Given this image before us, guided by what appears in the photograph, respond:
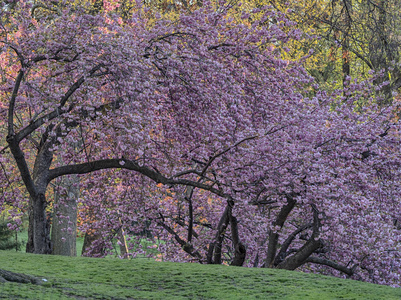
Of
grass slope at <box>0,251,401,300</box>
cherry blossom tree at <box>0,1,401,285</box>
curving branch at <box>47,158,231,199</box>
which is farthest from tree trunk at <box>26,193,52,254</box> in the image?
grass slope at <box>0,251,401,300</box>

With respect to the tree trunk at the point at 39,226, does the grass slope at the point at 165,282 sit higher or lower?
lower

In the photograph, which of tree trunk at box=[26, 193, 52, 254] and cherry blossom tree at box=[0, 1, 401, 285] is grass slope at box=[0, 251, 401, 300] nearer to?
cherry blossom tree at box=[0, 1, 401, 285]

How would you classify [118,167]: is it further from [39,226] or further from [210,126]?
[39,226]

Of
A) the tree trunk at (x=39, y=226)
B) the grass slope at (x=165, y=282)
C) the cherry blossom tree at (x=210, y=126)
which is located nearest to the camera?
the grass slope at (x=165, y=282)

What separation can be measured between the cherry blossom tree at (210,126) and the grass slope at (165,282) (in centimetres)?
134

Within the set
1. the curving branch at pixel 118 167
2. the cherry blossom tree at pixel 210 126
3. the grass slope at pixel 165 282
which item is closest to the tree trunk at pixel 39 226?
the cherry blossom tree at pixel 210 126

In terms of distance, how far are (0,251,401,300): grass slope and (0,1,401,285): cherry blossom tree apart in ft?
4.39

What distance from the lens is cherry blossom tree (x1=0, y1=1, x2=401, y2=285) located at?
26.5ft

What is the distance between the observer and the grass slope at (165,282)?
5.08 m

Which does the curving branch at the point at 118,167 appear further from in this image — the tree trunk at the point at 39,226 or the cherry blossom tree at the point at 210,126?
the tree trunk at the point at 39,226

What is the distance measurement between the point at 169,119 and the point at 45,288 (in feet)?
17.7

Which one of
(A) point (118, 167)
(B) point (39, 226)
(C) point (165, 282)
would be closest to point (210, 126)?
(A) point (118, 167)

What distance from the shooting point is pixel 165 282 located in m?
6.26

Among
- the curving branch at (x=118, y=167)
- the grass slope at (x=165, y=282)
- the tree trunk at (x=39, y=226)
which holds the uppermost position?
the curving branch at (x=118, y=167)
